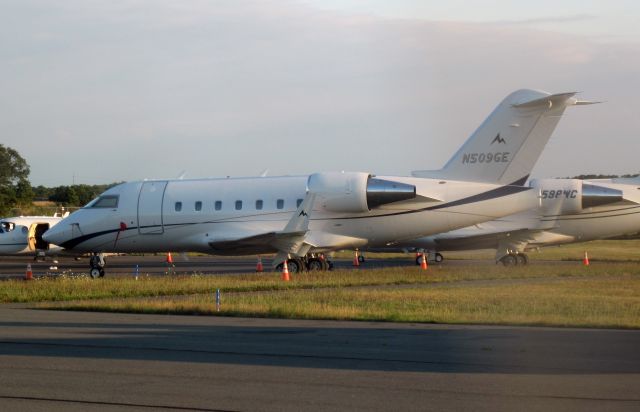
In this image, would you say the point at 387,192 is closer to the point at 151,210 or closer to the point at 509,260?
the point at 151,210

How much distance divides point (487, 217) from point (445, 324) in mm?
15748

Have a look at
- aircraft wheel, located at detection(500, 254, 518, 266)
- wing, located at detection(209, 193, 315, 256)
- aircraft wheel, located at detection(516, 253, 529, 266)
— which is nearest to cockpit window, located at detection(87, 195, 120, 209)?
wing, located at detection(209, 193, 315, 256)

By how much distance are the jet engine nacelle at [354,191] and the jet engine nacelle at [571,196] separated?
970 cm

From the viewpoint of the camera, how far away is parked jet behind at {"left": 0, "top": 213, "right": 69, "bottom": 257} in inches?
1854

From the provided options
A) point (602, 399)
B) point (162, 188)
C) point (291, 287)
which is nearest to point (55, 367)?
point (602, 399)

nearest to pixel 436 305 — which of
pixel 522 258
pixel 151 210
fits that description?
pixel 151 210

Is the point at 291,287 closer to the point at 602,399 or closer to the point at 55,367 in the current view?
the point at 55,367

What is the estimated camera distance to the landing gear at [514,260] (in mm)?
40188

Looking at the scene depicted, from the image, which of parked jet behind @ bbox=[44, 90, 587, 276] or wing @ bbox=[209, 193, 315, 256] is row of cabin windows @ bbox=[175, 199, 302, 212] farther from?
wing @ bbox=[209, 193, 315, 256]

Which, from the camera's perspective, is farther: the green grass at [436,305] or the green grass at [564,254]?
the green grass at [564,254]

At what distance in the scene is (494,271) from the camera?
34562 mm

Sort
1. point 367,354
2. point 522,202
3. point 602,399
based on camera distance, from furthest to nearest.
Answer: point 522,202 < point 367,354 < point 602,399

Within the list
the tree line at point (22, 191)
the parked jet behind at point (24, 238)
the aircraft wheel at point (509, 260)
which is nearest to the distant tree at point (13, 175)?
the tree line at point (22, 191)

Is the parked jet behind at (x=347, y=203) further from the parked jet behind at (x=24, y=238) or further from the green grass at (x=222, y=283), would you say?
the parked jet behind at (x=24, y=238)
